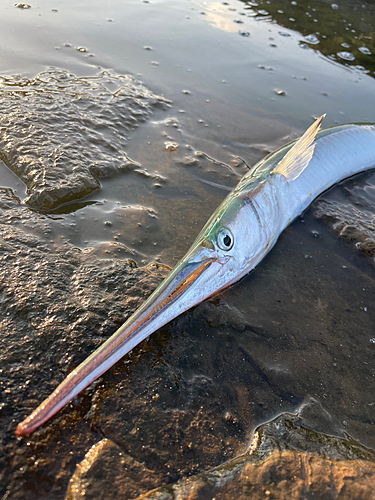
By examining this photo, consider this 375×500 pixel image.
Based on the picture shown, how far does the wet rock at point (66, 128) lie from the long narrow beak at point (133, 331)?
124 centimetres

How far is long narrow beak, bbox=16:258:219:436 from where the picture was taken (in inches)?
48.2

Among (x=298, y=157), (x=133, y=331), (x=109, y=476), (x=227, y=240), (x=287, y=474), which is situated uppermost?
(x=298, y=157)

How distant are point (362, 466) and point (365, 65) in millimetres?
6262

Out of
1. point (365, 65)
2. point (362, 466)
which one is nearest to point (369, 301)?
point (362, 466)

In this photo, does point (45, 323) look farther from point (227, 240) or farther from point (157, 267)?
point (227, 240)

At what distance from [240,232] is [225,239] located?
0.16 meters

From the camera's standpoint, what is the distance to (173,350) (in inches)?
66.7

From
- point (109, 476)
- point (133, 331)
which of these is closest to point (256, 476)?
point (109, 476)

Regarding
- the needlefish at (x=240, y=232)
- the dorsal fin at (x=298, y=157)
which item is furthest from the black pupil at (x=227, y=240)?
the dorsal fin at (x=298, y=157)

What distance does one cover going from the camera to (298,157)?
2639mm

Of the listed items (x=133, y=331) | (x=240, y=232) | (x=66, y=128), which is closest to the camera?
(x=133, y=331)

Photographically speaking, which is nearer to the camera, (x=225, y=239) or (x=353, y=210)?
(x=225, y=239)

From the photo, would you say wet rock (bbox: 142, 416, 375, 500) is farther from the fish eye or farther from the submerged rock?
the fish eye

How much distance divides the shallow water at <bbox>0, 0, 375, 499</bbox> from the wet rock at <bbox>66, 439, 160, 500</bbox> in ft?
0.08
